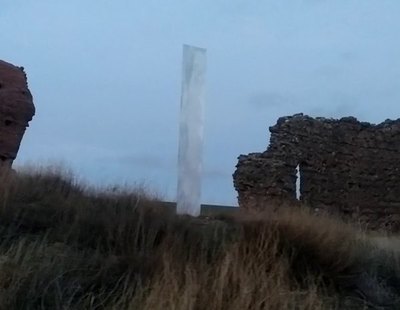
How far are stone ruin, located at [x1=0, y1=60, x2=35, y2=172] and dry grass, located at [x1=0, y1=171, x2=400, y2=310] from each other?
624 millimetres

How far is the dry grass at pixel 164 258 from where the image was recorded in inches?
316

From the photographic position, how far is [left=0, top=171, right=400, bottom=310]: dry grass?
8.02m

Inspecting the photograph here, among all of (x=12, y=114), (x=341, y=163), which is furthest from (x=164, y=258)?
(x=341, y=163)

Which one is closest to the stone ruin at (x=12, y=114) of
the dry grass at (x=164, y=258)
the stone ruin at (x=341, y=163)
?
the dry grass at (x=164, y=258)

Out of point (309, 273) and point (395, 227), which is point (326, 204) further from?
point (309, 273)

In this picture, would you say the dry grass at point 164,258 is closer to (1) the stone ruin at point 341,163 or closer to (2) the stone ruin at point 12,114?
(2) the stone ruin at point 12,114

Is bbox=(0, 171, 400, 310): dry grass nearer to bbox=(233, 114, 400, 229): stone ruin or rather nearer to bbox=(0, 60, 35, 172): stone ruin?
bbox=(0, 60, 35, 172): stone ruin

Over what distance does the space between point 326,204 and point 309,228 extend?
8.93 m

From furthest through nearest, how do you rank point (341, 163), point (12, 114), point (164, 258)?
point (341, 163) < point (12, 114) < point (164, 258)

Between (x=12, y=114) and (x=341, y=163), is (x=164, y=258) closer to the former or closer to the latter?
(x=12, y=114)

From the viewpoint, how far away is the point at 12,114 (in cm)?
1307

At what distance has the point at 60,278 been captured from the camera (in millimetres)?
8328

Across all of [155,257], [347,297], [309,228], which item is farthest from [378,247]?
[155,257]

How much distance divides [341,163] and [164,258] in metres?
12.2
